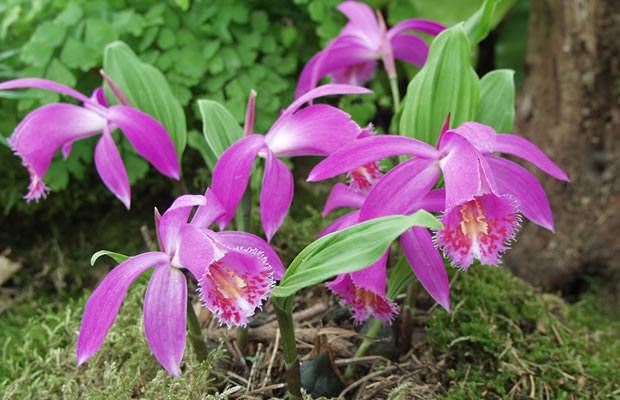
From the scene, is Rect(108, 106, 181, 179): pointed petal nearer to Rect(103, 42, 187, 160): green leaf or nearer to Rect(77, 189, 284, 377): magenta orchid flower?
Rect(103, 42, 187, 160): green leaf

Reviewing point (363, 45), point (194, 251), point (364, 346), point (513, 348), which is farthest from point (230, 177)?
point (513, 348)

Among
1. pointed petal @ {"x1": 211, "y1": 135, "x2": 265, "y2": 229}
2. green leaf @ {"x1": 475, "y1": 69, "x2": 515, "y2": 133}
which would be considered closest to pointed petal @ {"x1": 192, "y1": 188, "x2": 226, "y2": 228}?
pointed petal @ {"x1": 211, "y1": 135, "x2": 265, "y2": 229}

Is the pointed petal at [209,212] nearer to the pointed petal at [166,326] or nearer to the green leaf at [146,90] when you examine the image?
the pointed petal at [166,326]

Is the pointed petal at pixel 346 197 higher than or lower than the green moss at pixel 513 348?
higher

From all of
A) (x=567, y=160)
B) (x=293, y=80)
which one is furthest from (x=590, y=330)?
(x=293, y=80)

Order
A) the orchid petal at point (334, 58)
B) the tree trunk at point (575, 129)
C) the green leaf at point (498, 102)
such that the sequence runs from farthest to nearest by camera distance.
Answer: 1. the tree trunk at point (575, 129)
2. the orchid petal at point (334, 58)
3. the green leaf at point (498, 102)

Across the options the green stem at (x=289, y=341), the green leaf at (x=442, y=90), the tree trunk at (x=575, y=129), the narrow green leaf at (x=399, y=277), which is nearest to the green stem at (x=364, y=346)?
the narrow green leaf at (x=399, y=277)

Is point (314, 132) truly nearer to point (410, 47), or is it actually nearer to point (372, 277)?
point (372, 277)
